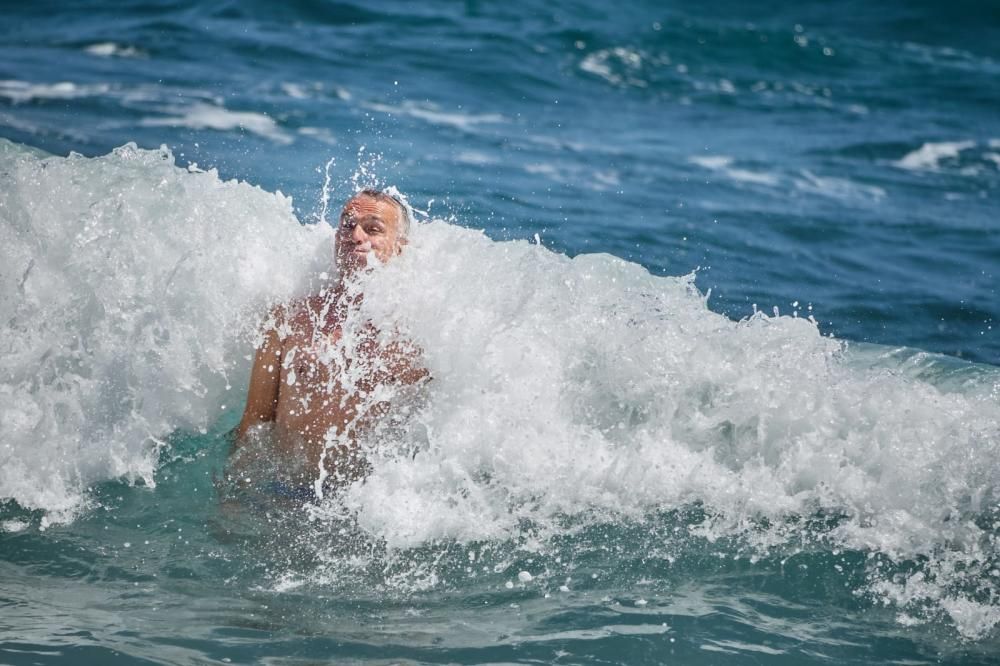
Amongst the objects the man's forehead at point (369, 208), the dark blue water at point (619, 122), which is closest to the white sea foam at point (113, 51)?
the dark blue water at point (619, 122)

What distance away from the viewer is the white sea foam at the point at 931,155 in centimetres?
1224

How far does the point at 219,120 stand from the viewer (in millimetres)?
11148

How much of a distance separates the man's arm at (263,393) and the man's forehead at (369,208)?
2.23ft

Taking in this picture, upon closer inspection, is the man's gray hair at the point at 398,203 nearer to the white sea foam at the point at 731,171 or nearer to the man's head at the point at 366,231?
the man's head at the point at 366,231

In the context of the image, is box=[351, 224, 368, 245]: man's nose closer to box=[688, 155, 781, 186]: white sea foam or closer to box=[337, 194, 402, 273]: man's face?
box=[337, 194, 402, 273]: man's face

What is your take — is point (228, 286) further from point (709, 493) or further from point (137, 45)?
point (137, 45)

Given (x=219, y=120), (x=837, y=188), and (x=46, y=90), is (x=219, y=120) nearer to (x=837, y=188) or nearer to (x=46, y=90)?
(x=46, y=90)

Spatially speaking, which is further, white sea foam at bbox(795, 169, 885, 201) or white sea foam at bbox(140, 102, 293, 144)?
white sea foam at bbox(795, 169, 885, 201)

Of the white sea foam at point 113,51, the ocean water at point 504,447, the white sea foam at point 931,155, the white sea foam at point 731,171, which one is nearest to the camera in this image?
the ocean water at point 504,447

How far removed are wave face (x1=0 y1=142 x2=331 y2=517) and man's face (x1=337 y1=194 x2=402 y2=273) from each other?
0.35 metres

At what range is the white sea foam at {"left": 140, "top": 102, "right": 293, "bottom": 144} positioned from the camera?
10.8 m

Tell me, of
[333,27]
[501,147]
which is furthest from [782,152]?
[333,27]

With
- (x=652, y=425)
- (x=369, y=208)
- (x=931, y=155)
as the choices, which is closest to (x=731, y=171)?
(x=931, y=155)

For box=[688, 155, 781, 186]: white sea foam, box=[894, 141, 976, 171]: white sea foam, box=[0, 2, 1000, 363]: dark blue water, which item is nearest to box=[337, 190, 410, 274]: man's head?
box=[0, 2, 1000, 363]: dark blue water
